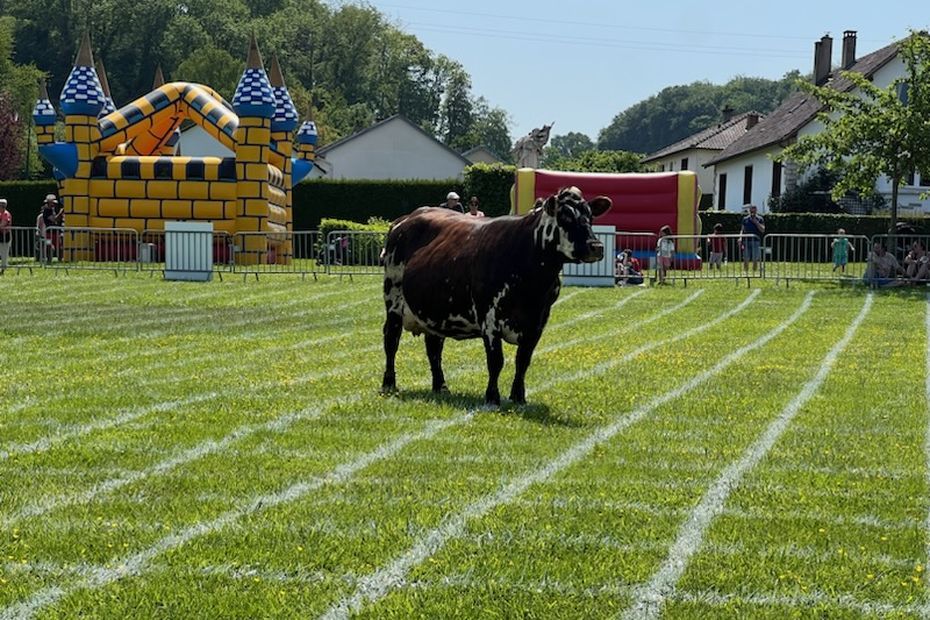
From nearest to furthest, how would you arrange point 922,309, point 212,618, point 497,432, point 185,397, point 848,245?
1. point 212,618
2. point 497,432
3. point 185,397
4. point 922,309
5. point 848,245

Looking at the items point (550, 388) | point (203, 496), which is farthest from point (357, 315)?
point (203, 496)

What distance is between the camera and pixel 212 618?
14.1 ft

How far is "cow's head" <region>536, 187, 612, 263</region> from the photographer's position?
8.88 meters

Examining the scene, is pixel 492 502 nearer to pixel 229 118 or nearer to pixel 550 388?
pixel 550 388

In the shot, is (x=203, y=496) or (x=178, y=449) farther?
(x=178, y=449)

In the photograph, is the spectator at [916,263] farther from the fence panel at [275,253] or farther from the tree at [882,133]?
the fence panel at [275,253]

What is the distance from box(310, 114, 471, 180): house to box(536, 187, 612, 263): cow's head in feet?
218

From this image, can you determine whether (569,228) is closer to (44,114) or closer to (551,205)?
(551,205)

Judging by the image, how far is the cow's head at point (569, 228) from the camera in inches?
350

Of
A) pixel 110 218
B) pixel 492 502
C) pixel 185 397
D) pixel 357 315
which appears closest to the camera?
pixel 492 502

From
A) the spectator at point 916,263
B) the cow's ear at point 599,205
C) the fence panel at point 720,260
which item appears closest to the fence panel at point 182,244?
the fence panel at point 720,260

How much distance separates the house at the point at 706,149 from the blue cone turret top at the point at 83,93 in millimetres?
48417

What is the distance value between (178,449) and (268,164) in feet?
86.8

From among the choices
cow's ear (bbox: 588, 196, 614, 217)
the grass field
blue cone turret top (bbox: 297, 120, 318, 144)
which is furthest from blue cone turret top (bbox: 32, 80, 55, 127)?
cow's ear (bbox: 588, 196, 614, 217)
